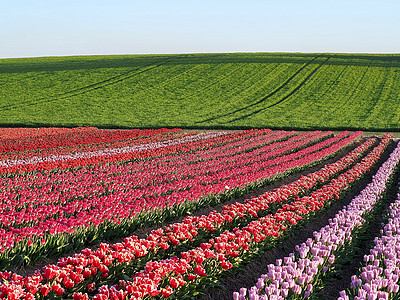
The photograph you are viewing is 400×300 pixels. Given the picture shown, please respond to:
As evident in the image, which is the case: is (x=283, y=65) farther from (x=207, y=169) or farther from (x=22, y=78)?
(x=207, y=169)

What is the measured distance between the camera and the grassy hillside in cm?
4472

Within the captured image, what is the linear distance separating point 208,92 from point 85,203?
49.7m

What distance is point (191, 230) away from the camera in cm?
841

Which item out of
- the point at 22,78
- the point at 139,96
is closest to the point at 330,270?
the point at 139,96

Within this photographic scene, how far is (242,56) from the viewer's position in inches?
3265

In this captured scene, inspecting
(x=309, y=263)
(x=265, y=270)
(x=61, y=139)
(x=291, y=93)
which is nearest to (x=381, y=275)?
(x=309, y=263)

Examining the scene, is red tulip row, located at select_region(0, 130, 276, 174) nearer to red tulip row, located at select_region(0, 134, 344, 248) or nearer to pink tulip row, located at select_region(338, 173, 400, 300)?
red tulip row, located at select_region(0, 134, 344, 248)

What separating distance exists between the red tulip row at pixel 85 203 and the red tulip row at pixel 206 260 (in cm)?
196

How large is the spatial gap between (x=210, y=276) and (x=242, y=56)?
78.5 m

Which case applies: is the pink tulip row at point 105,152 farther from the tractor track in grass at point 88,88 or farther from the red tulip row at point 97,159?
the tractor track in grass at point 88,88

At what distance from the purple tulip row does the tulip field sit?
26mm

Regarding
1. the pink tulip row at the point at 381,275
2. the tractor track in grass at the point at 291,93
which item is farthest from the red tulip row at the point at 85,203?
the tractor track in grass at the point at 291,93

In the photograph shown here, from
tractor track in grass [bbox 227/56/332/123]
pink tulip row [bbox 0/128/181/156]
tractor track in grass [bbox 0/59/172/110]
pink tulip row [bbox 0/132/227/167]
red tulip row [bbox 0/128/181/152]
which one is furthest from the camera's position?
tractor track in grass [bbox 0/59/172/110]

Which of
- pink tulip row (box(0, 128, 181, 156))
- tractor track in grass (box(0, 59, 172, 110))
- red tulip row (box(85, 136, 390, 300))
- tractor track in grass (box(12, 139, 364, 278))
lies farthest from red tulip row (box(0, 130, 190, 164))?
tractor track in grass (box(0, 59, 172, 110))
